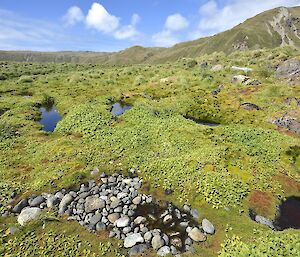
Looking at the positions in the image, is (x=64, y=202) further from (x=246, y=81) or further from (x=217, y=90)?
(x=246, y=81)

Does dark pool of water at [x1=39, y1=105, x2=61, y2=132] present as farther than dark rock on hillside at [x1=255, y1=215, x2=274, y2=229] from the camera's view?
Yes

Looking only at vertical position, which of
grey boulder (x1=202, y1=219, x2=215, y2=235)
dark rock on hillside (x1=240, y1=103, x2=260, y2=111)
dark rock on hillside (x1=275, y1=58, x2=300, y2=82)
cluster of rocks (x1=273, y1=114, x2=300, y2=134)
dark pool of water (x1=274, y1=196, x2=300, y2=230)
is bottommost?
dark pool of water (x1=274, y1=196, x2=300, y2=230)

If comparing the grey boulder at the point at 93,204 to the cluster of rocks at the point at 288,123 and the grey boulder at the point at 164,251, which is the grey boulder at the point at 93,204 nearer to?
the grey boulder at the point at 164,251

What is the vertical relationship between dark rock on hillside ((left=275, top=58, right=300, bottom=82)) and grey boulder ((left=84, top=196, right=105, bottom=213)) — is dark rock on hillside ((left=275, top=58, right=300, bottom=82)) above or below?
above

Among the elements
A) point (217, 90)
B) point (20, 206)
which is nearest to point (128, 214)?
point (20, 206)

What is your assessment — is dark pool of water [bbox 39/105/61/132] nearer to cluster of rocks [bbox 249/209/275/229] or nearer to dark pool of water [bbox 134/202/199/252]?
dark pool of water [bbox 134/202/199/252]

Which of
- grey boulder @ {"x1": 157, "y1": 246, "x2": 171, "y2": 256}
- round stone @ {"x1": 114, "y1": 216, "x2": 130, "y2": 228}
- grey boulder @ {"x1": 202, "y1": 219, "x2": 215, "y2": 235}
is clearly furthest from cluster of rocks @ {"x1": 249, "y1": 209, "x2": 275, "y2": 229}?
round stone @ {"x1": 114, "y1": 216, "x2": 130, "y2": 228}

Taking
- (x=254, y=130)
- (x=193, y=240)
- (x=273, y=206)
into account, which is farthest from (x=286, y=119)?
(x=193, y=240)
